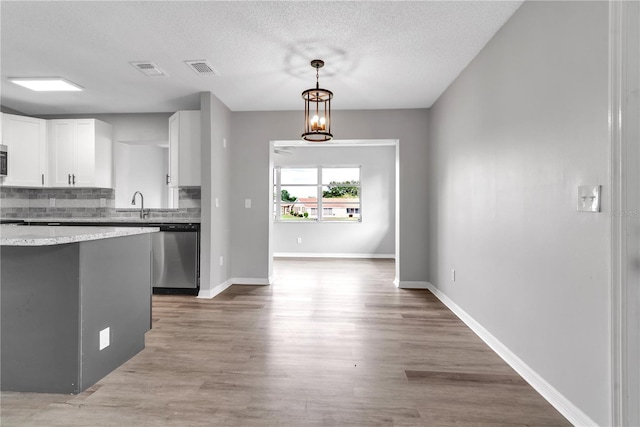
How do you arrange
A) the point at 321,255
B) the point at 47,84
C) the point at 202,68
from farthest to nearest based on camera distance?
the point at 321,255 → the point at 47,84 → the point at 202,68

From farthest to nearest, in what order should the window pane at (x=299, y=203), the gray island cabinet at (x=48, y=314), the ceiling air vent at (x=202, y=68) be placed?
the window pane at (x=299, y=203) < the ceiling air vent at (x=202, y=68) < the gray island cabinet at (x=48, y=314)

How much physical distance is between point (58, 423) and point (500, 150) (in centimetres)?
311

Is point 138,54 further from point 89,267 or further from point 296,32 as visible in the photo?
point 89,267

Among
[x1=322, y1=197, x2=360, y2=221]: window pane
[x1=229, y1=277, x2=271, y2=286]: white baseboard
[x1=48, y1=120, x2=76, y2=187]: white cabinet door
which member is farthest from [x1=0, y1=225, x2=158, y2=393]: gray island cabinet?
[x1=322, y1=197, x2=360, y2=221]: window pane

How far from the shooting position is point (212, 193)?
4.20m

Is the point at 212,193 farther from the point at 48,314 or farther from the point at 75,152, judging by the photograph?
the point at 48,314

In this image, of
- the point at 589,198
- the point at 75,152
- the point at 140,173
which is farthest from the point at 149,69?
the point at 589,198

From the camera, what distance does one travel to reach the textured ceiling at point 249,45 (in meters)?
2.43

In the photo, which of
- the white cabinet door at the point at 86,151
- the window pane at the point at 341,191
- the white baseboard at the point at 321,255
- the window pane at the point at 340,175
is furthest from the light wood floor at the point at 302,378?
the window pane at the point at 340,175

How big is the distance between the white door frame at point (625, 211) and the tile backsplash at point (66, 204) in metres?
4.92

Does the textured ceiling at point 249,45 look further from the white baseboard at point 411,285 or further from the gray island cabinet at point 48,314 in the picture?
the white baseboard at point 411,285

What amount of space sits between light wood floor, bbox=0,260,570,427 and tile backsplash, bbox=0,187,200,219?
7.76ft

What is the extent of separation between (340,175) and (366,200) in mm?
819

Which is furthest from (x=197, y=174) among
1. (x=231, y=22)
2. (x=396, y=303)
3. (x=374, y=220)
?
(x=374, y=220)
